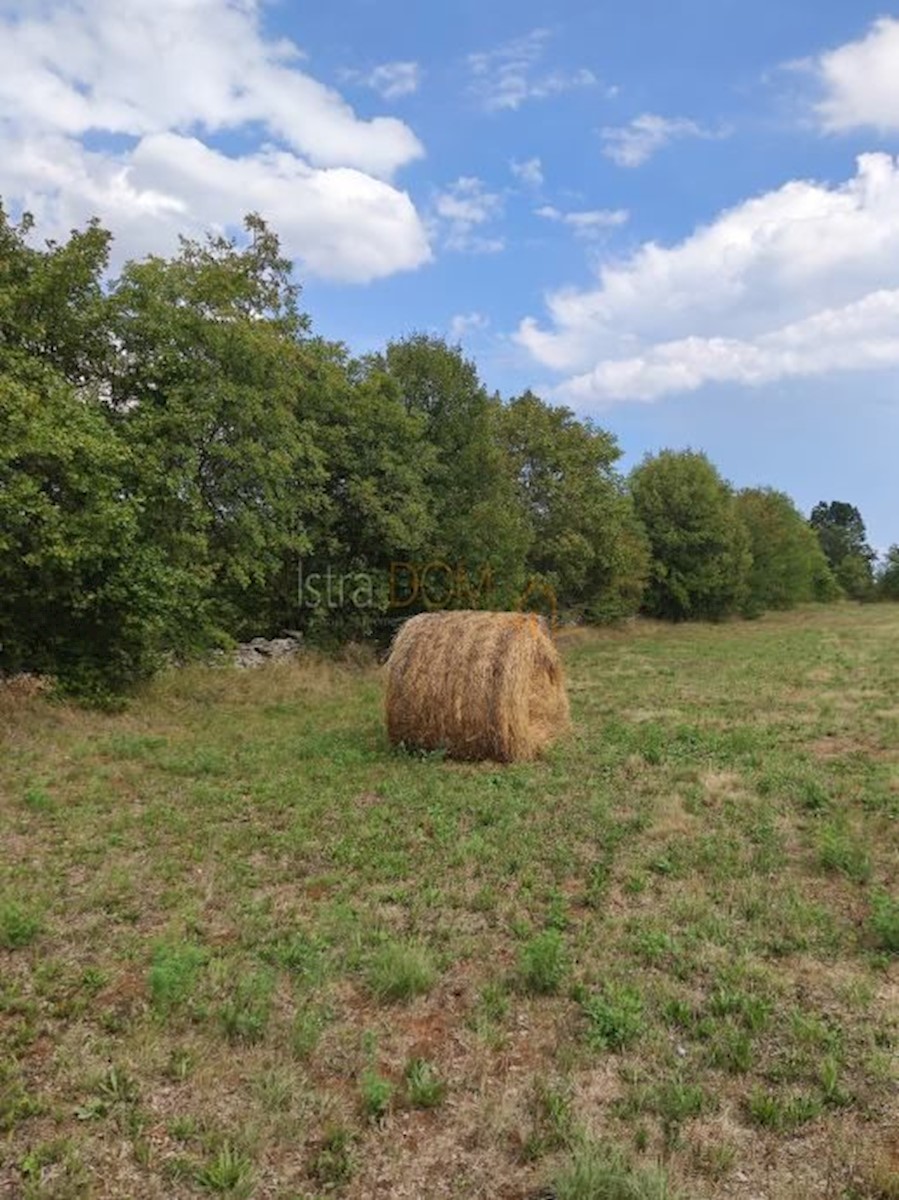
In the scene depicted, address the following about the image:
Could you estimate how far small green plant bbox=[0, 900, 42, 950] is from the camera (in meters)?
4.83

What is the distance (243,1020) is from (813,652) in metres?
21.1

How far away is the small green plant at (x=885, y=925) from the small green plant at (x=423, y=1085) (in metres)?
2.91

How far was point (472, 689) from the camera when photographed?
9945 millimetres

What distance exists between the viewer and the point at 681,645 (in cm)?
2797

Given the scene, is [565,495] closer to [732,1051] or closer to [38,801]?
[38,801]

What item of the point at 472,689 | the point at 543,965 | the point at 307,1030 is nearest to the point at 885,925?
the point at 543,965

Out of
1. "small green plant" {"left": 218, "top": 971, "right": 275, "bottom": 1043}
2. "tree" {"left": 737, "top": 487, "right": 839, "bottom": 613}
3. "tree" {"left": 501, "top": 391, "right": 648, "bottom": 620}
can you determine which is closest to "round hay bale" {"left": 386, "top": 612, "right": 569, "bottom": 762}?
"small green plant" {"left": 218, "top": 971, "right": 275, "bottom": 1043}

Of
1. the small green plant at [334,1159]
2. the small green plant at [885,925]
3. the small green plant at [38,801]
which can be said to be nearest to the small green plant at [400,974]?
the small green plant at [334,1159]

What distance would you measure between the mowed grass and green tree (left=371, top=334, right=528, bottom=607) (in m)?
12.7

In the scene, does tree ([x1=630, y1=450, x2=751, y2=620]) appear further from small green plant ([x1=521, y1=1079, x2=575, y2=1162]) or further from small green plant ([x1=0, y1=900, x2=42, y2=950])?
small green plant ([x1=521, y1=1079, x2=575, y2=1162])

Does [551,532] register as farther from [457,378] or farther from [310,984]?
[310,984]

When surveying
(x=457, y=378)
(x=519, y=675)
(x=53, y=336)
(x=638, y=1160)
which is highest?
(x=457, y=378)

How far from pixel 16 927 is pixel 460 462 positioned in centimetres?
1885

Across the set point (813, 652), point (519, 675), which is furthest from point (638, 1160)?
point (813, 652)
